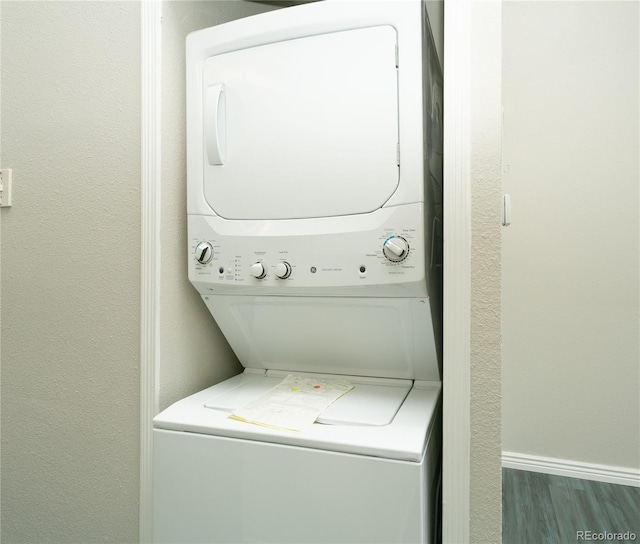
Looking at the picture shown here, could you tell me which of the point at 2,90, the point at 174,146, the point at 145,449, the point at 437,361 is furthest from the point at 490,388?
the point at 2,90

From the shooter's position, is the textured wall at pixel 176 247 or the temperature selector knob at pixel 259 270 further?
the textured wall at pixel 176 247

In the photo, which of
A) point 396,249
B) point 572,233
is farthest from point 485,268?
point 572,233

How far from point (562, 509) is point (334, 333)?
1.89 m

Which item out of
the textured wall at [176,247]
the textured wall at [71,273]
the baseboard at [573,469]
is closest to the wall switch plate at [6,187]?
the textured wall at [71,273]

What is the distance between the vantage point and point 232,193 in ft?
4.05

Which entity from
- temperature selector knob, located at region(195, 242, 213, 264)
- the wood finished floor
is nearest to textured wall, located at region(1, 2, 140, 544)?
temperature selector knob, located at region(195, 242, 213, 264)

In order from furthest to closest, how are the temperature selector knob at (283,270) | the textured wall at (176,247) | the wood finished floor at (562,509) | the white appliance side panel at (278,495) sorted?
the wood finished floor at (562,509), the textured wall at (176,247), the temperature selector knob at (283,270), the white appliance side panel at (278,495)

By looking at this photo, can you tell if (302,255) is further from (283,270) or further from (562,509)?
(562,509)

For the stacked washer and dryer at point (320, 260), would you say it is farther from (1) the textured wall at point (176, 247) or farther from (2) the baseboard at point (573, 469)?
(2) the baseboard at point (573, 469)

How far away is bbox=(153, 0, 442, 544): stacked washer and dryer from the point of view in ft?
3.17

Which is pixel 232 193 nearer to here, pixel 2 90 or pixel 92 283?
pixel 92 283

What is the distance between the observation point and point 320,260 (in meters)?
1.14

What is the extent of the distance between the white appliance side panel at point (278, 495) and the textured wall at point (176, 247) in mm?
259

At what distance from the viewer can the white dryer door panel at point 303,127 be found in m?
1.08
